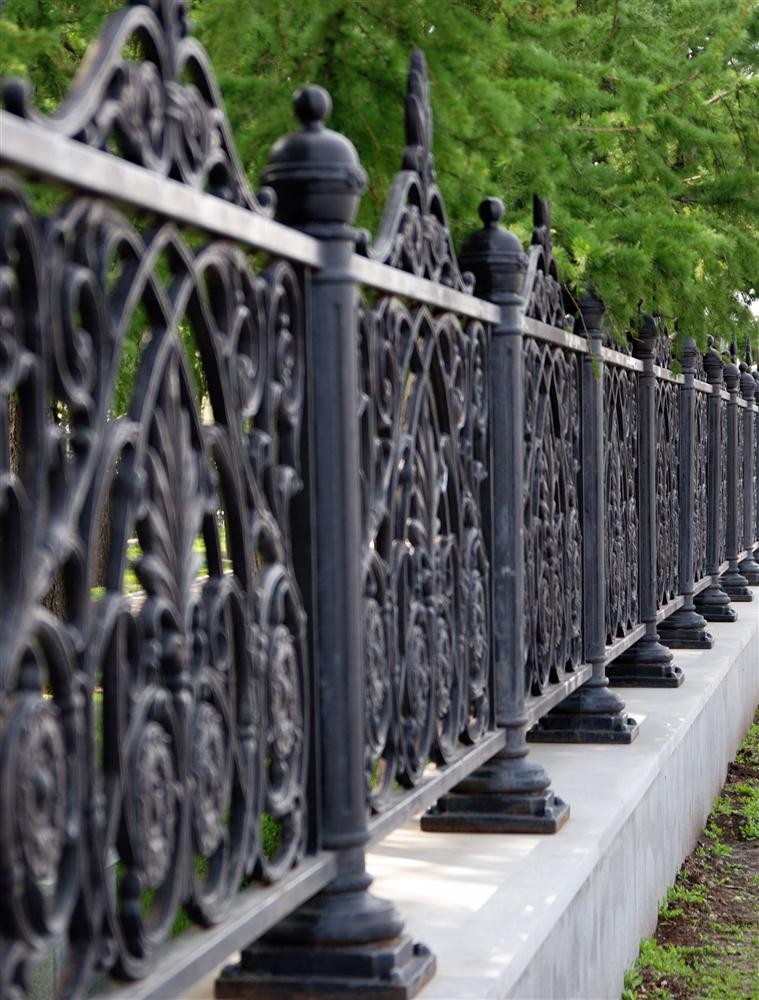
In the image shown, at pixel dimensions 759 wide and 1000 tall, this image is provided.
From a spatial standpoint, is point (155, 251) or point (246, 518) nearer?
point (155, 251)

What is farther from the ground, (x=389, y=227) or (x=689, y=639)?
(x=389, y=227)

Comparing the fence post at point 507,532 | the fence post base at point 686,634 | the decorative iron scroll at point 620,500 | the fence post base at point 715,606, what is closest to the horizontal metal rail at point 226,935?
the fence post at point 507,532

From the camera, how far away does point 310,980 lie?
3498 millimetres

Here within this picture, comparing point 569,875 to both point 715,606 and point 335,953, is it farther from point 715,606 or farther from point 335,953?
point 715,606

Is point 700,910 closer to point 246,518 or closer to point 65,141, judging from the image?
point 246,518

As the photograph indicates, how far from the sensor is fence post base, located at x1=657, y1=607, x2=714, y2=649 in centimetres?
1044

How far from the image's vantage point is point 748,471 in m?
15.9

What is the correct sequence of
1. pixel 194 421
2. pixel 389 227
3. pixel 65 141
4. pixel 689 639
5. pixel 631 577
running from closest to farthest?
pixel 65 141 < pixel 194 421 < pixel 389 227 < pixel 631 577 < pixel 689 639

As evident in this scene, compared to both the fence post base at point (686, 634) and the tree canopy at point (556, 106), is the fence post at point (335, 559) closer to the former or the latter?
the tree canopy at point (556, 106)

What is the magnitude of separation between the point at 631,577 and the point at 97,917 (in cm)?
638

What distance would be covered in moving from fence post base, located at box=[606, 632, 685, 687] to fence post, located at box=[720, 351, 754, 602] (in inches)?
197

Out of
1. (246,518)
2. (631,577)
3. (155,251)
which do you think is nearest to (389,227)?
(246,518)

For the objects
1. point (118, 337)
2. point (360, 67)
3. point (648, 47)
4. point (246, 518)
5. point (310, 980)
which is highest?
point (648, 47)

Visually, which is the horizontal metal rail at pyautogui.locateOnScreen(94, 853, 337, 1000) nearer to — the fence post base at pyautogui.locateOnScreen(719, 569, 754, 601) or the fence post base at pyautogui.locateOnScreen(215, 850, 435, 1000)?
the fence post base at pyautogui.locateOnScreen(215, 850, 435, 1000)
